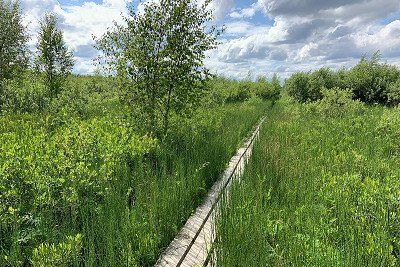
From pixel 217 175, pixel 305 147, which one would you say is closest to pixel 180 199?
pixel 217 175

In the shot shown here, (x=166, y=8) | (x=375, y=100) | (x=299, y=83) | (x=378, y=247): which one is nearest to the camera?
(x=378, y=247)

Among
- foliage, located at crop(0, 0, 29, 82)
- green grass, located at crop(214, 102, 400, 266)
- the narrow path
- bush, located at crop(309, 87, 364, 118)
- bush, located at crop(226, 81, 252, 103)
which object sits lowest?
the narrow path

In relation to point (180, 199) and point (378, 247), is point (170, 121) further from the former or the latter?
point (378, 247)

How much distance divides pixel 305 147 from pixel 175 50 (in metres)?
3.89

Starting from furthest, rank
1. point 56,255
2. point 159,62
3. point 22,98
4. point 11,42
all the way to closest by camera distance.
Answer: point 11,42, point 22,98, point 159,62, point 56,255

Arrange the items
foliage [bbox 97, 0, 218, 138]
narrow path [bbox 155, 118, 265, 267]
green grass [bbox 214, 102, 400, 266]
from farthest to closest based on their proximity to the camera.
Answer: foliage [bbox 97, 0, 218, 138]
narrow path [bbox 155, 118, 265, 267]
green grass [bbox 214, 102, 400, 266]

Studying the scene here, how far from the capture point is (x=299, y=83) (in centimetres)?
2483

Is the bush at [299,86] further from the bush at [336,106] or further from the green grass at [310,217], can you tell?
the green grass at [310,217]

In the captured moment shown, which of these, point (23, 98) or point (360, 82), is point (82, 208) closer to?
point (23, 98)

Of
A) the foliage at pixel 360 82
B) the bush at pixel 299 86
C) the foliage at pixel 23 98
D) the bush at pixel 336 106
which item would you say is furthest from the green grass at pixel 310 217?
the bush at pixel 299 86

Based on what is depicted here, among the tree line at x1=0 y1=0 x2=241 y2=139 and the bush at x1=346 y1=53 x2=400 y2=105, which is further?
the bush at x1=346 y1=53 x2=400 y2=105

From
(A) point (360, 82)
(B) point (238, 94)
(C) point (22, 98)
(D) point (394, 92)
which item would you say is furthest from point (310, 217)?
(B) point (238, 94)

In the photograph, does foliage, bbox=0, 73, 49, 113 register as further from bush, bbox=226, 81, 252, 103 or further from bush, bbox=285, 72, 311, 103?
bush, bbox=285, 72, 311, 103

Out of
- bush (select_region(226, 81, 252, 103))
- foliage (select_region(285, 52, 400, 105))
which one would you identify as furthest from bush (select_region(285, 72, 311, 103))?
bush (select_region(226, 81, 252, 103))
